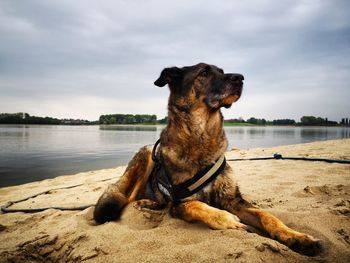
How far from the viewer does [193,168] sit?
3090mm

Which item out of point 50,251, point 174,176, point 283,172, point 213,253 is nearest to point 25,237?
point 50,251

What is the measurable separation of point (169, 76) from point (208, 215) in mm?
2244

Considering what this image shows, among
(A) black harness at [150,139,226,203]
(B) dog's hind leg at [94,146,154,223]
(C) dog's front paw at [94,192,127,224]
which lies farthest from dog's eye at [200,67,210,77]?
(C) dog's front paw at [94,192,127,224]

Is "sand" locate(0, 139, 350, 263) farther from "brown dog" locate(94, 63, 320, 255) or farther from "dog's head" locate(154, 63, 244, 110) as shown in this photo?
"dog's head" locate(154, 63, 244, 110)

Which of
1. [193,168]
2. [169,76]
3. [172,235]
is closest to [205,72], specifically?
[169,76]

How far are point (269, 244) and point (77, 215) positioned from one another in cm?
299

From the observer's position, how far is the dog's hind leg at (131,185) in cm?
352

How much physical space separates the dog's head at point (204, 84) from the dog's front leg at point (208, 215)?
145 centimetres

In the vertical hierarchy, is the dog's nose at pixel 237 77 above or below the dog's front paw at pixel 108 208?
above

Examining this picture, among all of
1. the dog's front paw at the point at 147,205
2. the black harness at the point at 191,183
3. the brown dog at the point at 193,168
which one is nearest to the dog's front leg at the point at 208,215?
the brown dog at the point at 193,168

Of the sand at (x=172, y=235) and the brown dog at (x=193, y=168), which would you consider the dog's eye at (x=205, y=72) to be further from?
the sand at (x=172, y=235)

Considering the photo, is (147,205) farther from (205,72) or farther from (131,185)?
(205,72)

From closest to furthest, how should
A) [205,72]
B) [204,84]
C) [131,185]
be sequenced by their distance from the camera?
[204,84], [205,72], [131,185]

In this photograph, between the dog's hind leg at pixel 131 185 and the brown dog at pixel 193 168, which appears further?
the dog's hind leg at pixel 131 185
